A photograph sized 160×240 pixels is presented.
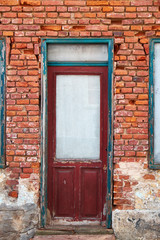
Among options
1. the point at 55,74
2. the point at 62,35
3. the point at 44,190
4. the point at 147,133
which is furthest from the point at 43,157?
the point at 62,35

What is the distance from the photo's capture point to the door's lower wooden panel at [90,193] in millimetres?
4168

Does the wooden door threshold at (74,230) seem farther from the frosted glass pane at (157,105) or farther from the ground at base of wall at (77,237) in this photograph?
the frosted glass pane at (157,105)

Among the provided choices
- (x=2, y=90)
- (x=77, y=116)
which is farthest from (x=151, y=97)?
(x=2, y=90)

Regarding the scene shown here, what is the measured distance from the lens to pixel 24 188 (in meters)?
3.94

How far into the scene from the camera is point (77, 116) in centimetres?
418

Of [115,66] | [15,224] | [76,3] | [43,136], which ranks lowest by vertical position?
[15,224]

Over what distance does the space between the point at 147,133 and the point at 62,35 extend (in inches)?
76.4

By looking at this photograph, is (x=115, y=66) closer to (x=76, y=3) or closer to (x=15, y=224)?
(x=76, y=3)

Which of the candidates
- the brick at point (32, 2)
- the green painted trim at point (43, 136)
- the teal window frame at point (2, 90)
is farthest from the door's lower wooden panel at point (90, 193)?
the brick at point (32, 2)

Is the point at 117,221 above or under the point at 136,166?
under

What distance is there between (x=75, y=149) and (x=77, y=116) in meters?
0.52

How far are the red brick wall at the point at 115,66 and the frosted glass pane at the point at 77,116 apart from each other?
0.36 meters

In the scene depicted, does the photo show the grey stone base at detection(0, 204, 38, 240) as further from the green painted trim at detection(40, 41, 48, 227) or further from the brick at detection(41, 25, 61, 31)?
the brick at detection(41, 25, 61, 31)

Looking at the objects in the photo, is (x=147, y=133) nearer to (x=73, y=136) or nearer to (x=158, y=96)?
(x=158, y=96)
